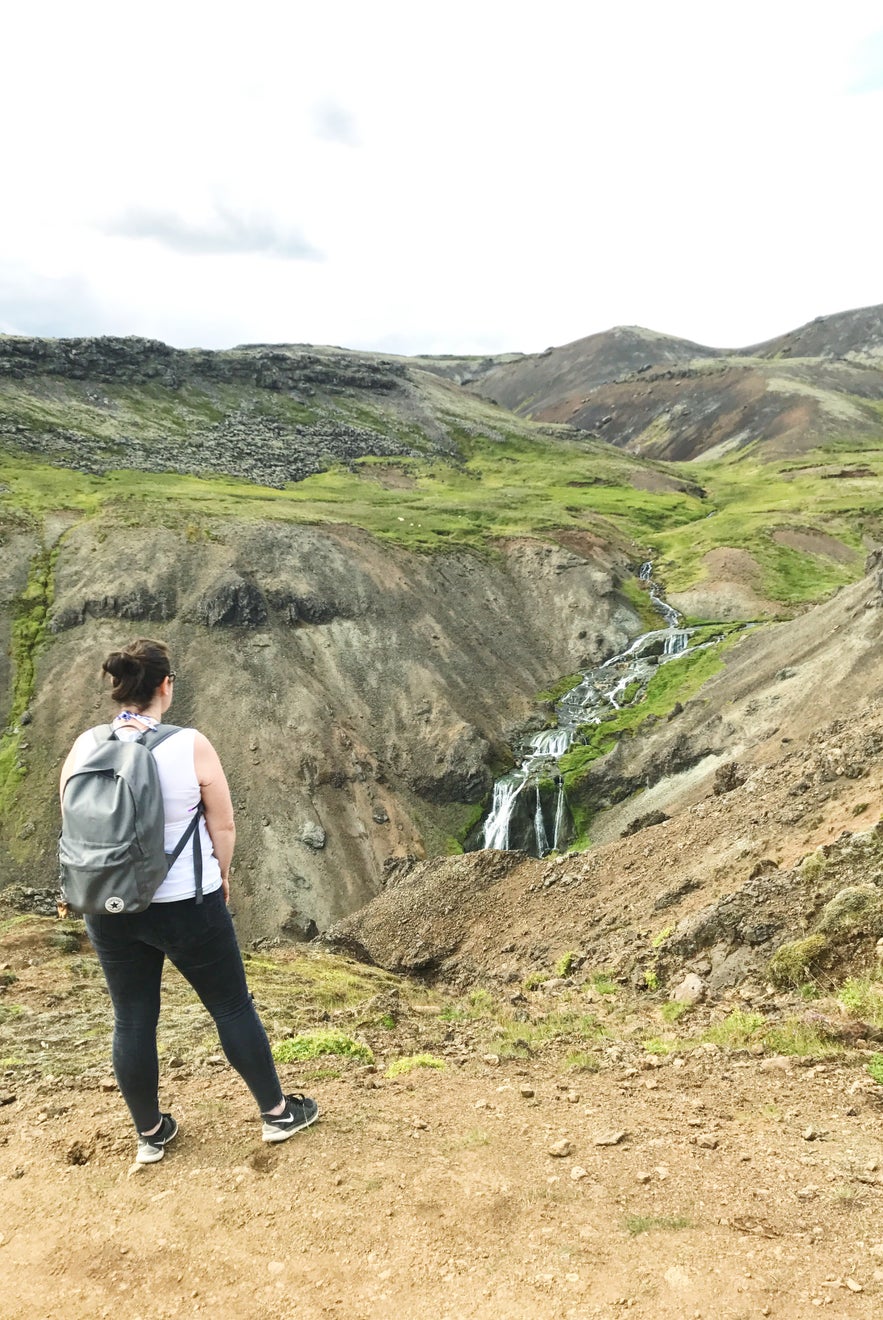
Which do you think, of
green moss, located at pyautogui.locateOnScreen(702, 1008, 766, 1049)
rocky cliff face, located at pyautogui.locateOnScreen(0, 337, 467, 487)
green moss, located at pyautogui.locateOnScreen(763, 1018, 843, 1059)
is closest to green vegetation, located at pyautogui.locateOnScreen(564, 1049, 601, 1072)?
green moss, located at pyautogui.locateOnScreen(702, 1008, 766, 1049)

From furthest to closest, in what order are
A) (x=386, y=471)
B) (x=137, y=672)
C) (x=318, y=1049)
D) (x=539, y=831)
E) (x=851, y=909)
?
A: (x=386, y=471), (x=539, y=831), (x=851, y=909), (x=318, y=1049), (x=137, y=672)

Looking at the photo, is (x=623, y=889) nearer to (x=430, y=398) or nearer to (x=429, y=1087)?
(x=429, y=1087)

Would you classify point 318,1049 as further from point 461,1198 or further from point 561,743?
point 561,743

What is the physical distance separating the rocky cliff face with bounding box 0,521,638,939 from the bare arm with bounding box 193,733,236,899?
3271cm

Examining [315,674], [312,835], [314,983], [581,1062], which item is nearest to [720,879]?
[581,1062]

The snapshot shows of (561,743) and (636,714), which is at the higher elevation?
(636,714)

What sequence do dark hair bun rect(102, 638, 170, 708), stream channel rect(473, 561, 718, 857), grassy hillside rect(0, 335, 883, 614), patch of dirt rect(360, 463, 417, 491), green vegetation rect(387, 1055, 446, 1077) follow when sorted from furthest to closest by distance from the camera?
patch of dirt rect(360, 463, 417, 491) → grassy hillside rect(0, 335, 883, 614) → stream channel rect(473, 561, 718, 857) → green vegetation rect(387, 1055, 446, 1077) → dark hair bun rect(102, 638, 170, 708)

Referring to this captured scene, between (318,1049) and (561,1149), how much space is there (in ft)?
13.2

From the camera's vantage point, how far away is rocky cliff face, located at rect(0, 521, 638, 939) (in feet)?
137

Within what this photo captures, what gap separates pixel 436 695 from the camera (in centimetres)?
5231

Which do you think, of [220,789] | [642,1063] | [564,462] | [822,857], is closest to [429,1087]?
[642,1063]

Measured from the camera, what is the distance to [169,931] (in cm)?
593

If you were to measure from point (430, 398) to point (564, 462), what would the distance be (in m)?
34.8

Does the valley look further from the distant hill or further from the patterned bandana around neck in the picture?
the distant hill
